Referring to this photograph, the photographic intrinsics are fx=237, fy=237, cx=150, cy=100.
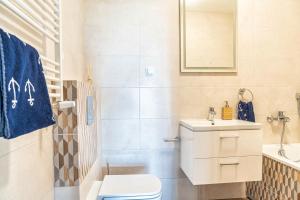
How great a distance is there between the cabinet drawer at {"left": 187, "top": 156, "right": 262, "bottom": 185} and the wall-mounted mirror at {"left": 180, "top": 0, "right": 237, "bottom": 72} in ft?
2.91

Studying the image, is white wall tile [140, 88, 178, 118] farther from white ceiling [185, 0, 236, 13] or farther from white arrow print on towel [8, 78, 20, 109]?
white arrow print on towel [8, 78, 20, 109]

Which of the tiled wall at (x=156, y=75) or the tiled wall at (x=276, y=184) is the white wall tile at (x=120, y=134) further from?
the tiled wall at (x=276, y=184)

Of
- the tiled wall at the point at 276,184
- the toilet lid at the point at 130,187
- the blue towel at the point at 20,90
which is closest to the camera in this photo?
the blue towel at the point at 20,90

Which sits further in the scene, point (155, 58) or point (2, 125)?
point (155, 58)

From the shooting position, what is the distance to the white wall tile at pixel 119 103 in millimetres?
2232

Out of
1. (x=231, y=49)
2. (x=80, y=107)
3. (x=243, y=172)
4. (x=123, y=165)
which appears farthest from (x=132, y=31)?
(x=243, y=172)

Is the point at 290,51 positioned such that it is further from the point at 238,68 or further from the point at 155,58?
the point at 155,58

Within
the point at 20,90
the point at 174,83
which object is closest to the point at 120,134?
the point at 174,83

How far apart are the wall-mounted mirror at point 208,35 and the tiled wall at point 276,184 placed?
3.18 ft

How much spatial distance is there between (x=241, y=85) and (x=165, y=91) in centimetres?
78

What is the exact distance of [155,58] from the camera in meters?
2.27

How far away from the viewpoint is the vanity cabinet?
6.11ft

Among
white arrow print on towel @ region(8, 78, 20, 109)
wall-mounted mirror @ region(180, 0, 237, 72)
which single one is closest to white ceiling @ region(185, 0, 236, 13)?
wall-mounted mirror @ region(180, 0, 237, 72)

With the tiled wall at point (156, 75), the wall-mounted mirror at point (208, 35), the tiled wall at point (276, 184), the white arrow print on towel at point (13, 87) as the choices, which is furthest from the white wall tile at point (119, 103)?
the white arrow print on towel at point (13, 87)
